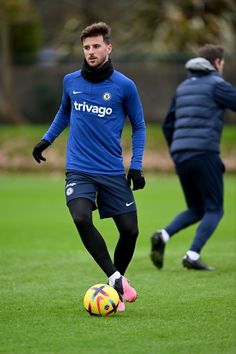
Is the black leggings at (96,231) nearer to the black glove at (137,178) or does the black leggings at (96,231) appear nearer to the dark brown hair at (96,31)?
the black glove at (137,178)

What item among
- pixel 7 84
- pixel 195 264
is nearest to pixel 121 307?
pixel 195 264

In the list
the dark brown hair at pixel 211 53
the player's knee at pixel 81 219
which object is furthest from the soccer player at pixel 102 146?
the dark brown hair at pixel 211 53

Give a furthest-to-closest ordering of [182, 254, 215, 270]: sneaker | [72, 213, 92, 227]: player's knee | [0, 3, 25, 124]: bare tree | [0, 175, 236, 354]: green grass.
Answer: [0, 3, 25, 124]: bare tree
[182, 254, 215, 270]: sneaker
[72, 213, 92, 227]: player's knee
[0, 175, 236, 354]: green grass

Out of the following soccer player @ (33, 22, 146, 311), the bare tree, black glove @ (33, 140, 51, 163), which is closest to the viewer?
soccer player @ (33, 22, 146, 311)

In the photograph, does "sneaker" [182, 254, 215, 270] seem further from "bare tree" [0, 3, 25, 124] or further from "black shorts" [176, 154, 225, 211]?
"bare tree" [0, 3, 25, 124]

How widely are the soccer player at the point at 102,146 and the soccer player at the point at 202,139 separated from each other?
104 inches

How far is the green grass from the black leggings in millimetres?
449

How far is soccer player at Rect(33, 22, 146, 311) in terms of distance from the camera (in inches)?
309

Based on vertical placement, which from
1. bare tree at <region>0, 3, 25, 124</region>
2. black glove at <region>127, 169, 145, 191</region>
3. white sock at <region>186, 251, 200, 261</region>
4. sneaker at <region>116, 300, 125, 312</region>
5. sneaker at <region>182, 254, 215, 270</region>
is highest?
black glove at <region>127, 169, 145, 191</region>

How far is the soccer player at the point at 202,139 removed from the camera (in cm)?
1057

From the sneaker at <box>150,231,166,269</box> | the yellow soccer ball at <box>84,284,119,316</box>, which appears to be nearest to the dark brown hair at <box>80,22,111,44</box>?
the yellow soccer ball at <box>84,284,119,316</box>

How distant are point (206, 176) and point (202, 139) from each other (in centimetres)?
40

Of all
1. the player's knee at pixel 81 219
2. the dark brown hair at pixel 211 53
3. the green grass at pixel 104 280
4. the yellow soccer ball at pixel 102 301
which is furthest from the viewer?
the dark brown hair at pixel 211 53

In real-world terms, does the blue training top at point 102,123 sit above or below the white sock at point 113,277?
above
